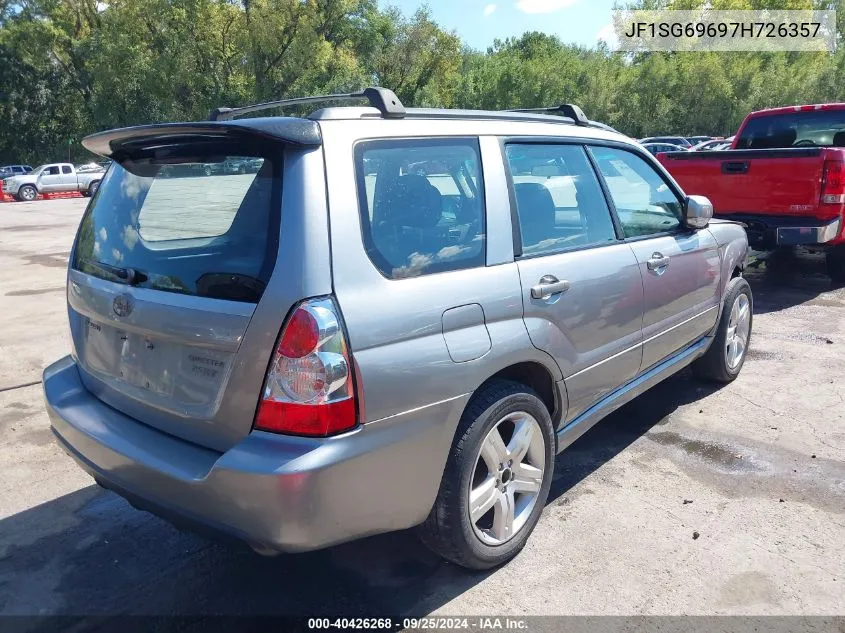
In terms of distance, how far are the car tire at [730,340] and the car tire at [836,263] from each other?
13.3ft

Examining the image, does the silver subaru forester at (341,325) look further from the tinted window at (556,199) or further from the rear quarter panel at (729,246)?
the rear quarter panel at (729,246)

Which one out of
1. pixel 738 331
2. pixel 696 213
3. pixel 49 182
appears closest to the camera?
pixel 696 213

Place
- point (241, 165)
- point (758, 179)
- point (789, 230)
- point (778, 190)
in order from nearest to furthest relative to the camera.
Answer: point (241, 165) < point (789, 230) < point (778, 190) < point (758, 179)

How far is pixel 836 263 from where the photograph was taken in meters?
8.45

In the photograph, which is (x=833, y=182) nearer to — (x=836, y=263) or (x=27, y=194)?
(x=836, y=263)

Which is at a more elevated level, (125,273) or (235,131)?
(235,131)

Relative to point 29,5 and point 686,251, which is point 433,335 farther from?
point 29,5

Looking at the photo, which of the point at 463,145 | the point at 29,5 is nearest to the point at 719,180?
the point at 463,145

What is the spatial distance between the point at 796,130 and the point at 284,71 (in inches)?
1447

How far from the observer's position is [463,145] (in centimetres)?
294

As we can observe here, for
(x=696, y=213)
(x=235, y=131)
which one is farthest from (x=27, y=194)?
(x=235, y=131)

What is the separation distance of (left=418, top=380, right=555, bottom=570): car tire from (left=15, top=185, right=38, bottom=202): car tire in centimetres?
3448

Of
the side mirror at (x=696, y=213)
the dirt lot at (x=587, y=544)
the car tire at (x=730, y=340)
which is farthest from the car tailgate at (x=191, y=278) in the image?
the car tire at (x=730, y=340)

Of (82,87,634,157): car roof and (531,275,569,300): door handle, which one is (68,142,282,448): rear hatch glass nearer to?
(82,87,634,157): car roof
